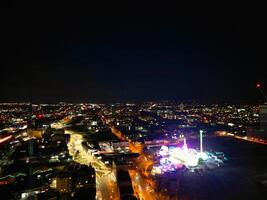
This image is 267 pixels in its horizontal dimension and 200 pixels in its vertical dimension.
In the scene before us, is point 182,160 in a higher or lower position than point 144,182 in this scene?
higher

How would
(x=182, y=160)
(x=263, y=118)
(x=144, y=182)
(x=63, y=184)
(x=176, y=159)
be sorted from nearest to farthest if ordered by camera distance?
(x=63, y=184) < (x=144, y=182) < (x=182, y=160) < (x=176, y=159) < (x=263, y=118)

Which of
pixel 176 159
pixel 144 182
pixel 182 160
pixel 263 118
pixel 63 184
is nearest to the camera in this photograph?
pixel 63 184

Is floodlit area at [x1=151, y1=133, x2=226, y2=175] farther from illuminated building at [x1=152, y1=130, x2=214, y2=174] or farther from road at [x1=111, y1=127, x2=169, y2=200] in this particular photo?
road at [x1=111, y1=127, x2=169, y2=200]

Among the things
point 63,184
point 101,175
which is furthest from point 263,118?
point 63,184

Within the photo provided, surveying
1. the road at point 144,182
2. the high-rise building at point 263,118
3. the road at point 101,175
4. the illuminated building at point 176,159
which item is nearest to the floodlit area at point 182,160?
the illuminated building at point 176,159

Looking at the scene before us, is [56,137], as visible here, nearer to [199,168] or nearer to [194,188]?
[199,168]

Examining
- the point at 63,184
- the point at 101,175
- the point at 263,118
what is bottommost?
the point at 101,175

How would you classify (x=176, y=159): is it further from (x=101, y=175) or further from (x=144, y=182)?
(x=101, y=175)

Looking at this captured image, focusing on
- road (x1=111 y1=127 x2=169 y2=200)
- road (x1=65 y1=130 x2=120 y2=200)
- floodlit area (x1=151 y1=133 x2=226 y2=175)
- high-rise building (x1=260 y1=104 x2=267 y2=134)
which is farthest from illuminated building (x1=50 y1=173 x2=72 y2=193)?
high-rise building (x1=260 y1=104 x2=267 y2=134)

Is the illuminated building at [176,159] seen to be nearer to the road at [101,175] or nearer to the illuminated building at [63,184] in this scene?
the road at [101,175]
